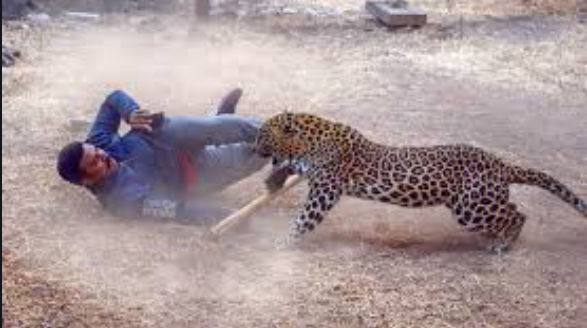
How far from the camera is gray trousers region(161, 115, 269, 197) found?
20.6 ft

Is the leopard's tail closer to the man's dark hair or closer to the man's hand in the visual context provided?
the man's hand

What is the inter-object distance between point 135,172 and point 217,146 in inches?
26.9

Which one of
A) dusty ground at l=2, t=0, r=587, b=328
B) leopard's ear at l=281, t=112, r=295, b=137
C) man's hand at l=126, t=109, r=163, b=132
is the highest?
leopard's ear at l=281, t=112, r=295, b=137

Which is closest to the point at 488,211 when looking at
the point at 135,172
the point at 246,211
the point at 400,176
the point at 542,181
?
the point at 542,181

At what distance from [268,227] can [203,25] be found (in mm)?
6466

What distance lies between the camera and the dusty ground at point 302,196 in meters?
4.94

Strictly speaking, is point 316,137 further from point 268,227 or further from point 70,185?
point 70,185

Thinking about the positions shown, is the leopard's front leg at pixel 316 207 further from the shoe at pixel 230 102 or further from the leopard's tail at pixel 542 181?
the shoe at pixel 230 102

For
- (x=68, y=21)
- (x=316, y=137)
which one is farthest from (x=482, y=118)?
(x=68, y=21)

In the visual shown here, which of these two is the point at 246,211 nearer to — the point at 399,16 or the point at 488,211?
the point at 488,211

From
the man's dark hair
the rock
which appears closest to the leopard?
the man's dark hair

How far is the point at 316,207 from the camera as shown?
5.78 meters

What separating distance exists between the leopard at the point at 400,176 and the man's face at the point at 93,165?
3.34ft

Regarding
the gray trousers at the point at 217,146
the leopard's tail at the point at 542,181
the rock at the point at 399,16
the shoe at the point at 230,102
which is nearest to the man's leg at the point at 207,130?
the gray trousers at the point at 217,146
